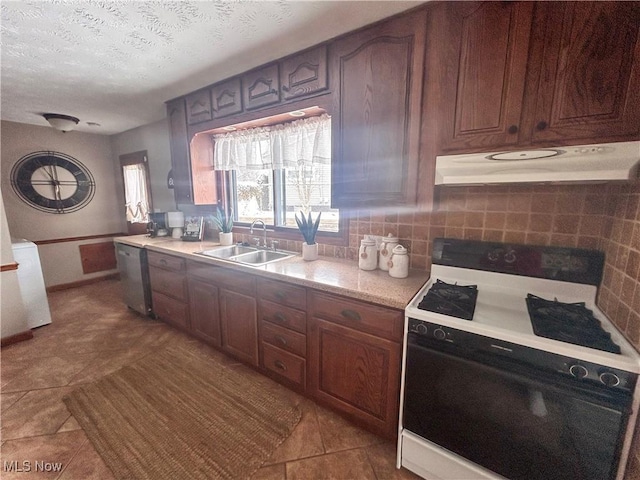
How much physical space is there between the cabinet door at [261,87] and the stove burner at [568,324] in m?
2.00

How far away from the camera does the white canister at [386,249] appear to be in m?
1.69

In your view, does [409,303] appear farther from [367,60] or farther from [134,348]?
[134,348]

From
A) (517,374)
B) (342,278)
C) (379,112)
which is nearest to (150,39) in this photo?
(379,112)

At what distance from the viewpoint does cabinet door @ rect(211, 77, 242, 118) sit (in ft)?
7.13

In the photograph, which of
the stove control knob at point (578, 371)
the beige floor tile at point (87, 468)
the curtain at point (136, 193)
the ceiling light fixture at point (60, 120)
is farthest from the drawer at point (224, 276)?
the ceiling light fixture at point (60, 120)

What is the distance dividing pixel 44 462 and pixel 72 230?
3876mm

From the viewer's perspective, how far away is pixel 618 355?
0.86m

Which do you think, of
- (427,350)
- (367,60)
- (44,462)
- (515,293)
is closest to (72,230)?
(44,462)

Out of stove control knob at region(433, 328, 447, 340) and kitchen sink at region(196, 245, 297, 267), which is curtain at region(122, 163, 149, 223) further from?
stove control knob at region(433, 328, 447, 340)

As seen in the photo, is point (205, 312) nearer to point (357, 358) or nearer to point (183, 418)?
point (183, 418)

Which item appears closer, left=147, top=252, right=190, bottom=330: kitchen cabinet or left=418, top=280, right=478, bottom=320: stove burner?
left=418, top=280, right=478, bottom=320: stove burner

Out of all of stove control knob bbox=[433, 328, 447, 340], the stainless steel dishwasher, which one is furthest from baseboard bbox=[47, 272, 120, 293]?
stove control knob bbox=[433, 328, 447, 340]

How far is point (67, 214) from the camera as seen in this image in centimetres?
407

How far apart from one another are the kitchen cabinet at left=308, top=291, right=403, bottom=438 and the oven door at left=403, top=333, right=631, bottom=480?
0.34 feet
